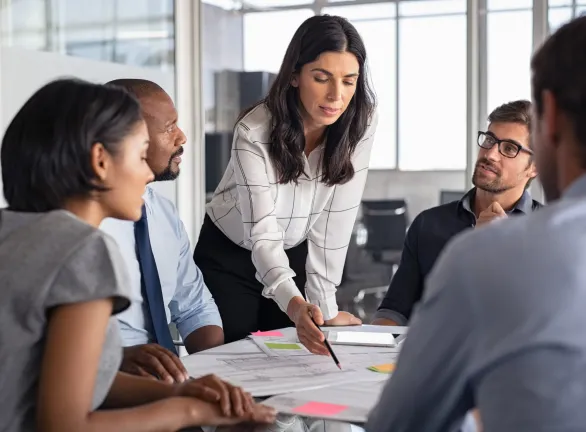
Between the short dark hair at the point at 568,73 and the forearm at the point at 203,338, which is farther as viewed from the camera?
the forearm at the point at 203,338

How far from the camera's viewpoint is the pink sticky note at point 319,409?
4.61ft

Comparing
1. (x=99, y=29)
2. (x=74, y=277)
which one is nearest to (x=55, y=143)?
(x=74, y=277)

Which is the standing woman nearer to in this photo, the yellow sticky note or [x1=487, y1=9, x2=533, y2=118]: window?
the yellow sticky note

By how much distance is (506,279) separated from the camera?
2.54 feet

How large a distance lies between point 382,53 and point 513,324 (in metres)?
4.60

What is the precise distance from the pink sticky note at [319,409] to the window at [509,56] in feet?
11.1

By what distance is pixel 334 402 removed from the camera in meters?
1.48

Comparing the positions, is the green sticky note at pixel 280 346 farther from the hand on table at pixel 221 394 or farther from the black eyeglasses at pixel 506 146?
the black eyeglasses at pixel 506 146

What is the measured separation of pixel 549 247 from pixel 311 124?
187 cm

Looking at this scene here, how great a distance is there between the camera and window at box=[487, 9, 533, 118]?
452 cm

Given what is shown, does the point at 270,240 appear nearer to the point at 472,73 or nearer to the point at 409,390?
the point at 409,390

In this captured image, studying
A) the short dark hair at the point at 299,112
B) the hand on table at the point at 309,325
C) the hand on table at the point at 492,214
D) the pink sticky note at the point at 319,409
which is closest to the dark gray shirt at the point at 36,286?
the pink sticky note at the point at 319,409

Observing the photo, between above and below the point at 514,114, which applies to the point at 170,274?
below

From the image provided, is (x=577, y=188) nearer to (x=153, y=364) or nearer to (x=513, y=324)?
(x=513, y=324)
